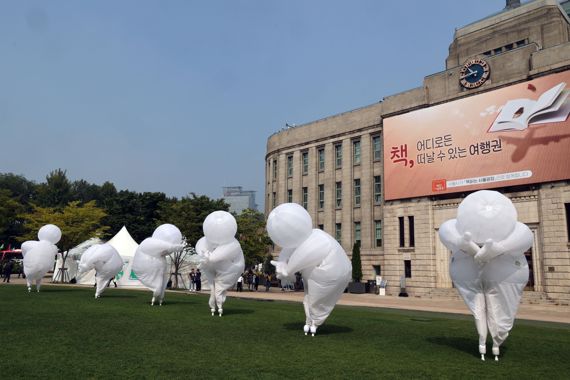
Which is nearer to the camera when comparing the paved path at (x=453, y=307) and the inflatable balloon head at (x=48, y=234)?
the paved path at (x=453, y=307)

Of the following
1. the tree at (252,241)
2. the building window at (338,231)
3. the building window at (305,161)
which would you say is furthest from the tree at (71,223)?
the building window at (338,231)

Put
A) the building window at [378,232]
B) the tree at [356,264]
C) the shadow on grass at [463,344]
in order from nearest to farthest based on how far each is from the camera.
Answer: the shadow on grass at [463,344] < the tree at [356,264] < the building window at [378,232]

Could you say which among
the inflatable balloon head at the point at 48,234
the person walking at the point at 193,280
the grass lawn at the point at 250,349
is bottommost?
the grass lawn at the point at 250,349

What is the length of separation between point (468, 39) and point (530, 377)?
39.1 m

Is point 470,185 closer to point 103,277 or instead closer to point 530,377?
point 103,277

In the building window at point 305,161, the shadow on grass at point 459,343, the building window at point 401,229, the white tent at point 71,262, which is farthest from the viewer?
the building window at point 305,161

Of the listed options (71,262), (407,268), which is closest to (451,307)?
(407,268)

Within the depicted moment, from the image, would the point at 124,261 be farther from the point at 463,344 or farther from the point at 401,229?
the point at 463,344

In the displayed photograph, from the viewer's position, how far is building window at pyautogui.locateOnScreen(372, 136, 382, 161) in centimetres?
3862

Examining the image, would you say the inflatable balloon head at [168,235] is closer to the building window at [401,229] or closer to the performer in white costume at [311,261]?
the performer in white costume at [311,261]

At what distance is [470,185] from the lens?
30.2 m

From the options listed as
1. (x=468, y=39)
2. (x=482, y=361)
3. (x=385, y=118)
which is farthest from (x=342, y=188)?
(x=482, y=361)

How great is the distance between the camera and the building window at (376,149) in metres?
38.6

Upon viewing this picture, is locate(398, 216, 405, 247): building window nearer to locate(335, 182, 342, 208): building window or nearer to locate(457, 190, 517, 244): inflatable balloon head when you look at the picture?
locate(335, 182, 342, 208): building window
